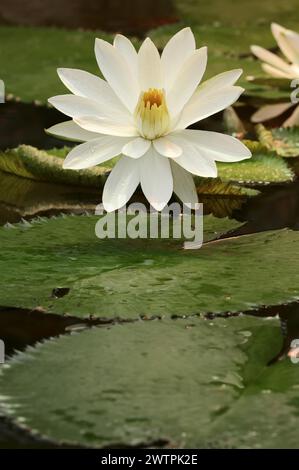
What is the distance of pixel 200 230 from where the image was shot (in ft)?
5.00

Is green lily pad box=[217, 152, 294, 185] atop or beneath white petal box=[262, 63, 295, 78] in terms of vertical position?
beneath

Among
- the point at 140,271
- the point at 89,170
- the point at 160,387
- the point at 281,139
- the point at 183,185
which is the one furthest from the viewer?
the point at 281,139

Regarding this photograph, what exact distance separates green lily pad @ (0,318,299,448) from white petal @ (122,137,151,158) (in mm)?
298

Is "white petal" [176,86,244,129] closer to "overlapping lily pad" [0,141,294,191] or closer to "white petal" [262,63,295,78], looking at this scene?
"overlapping lily pad" [0,141,294,191]

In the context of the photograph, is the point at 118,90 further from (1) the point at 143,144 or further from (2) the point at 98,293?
(2) the point at 98,293

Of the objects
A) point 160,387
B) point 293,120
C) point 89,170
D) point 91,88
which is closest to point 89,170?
point 89,170

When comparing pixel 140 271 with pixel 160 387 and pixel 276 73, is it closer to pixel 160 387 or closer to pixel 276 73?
pixel 160 387

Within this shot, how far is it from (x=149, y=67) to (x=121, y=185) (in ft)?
0.64

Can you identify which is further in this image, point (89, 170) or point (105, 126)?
point (89, 170)

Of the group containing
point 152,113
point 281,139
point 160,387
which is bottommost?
point 160,387

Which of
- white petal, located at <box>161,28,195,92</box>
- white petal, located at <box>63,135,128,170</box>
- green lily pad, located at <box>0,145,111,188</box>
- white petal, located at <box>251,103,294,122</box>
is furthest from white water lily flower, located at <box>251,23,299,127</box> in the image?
white petal, located at <box>63,135,128,170</box>

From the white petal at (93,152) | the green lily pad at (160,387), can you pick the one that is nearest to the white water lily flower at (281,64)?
the white petal at (93,152)

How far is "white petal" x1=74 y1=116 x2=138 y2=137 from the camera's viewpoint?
4.68 feet

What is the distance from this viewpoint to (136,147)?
1445 millimetres
